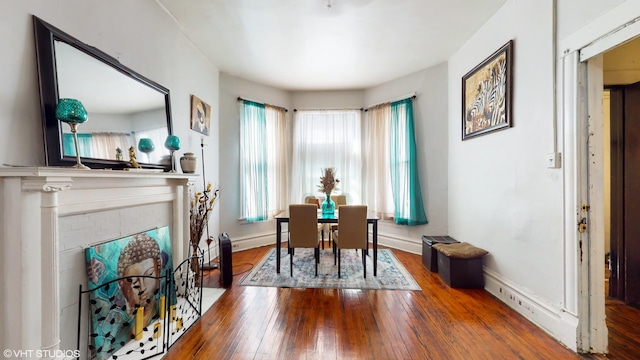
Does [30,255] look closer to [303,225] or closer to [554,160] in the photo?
[303,225]

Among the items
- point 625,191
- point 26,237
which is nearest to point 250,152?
point 26,237

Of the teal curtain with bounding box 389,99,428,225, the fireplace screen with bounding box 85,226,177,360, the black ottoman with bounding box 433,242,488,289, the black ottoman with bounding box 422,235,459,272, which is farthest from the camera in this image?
the teal curtain with bounding box 389,99,428,225

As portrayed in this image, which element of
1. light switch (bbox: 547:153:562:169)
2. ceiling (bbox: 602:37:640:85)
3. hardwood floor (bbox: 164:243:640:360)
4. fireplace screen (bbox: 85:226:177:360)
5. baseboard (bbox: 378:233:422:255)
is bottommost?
hardwood floor (bbox: 164:243:640:360)

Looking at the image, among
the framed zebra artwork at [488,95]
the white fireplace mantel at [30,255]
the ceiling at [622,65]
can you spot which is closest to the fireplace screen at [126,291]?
the white fireplace mantel at [30,255]

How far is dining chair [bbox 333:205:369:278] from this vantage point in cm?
288

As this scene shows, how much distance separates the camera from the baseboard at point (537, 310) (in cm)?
172

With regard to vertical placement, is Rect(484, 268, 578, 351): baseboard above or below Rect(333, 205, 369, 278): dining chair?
below

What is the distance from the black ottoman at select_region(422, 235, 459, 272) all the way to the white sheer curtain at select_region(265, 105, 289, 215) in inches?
97.8

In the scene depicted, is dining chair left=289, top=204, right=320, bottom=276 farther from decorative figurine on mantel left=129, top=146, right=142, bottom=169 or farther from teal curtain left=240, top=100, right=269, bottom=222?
decorative figurine on mantel left=129, top=146, right=142, bottom=169

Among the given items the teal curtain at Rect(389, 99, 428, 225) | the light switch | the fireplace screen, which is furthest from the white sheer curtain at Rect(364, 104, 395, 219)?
the fireplace screen

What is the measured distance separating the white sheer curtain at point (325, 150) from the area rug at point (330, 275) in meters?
1.38

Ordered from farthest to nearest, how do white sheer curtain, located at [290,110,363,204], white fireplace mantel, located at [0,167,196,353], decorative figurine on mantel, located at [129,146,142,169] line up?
1. white sheer curtain, located at [290,110,363,204]
2. decorative figurine on mantel, located at [129,146,142,169]
3. white fireplace mantel, located at [0,167,196,353]

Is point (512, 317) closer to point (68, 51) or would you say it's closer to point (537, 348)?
point (537, 348)

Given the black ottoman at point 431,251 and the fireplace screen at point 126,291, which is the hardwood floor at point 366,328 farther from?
the black ottoman at point 431,251
